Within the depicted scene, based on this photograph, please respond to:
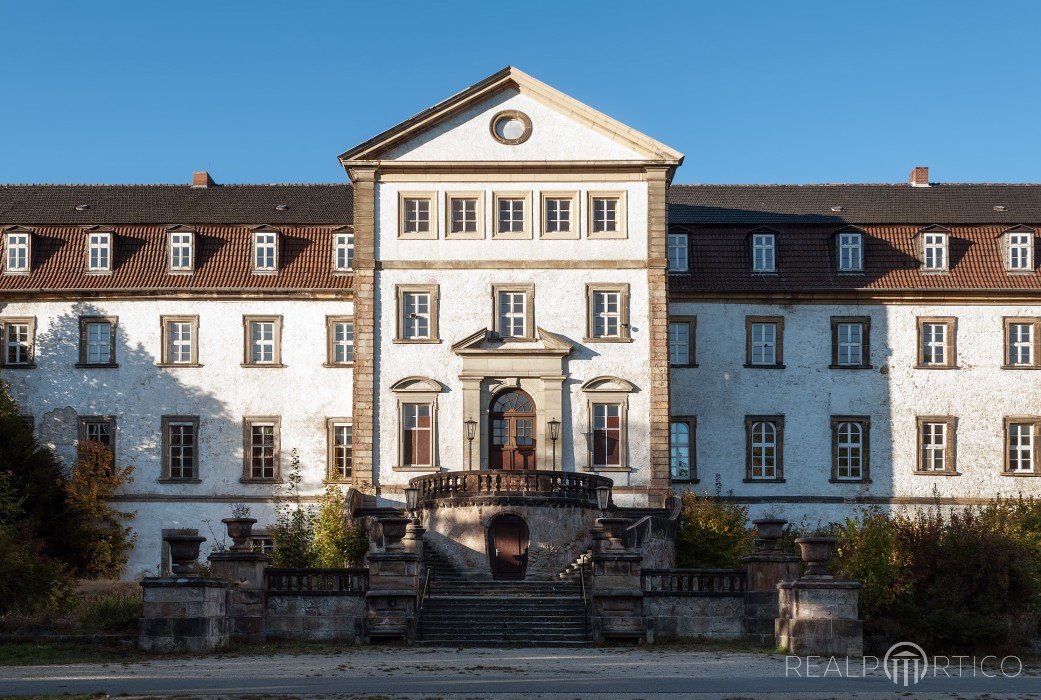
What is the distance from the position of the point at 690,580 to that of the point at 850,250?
1863 centimetres

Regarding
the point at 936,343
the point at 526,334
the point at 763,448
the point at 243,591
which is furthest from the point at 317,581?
the point at 936,343

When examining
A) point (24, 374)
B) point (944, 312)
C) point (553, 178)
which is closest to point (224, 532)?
point (24, 374)

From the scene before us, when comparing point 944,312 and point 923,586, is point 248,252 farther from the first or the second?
point 923,586

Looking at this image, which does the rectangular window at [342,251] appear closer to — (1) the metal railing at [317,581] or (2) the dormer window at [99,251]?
(2) the dormer window at [99,251]

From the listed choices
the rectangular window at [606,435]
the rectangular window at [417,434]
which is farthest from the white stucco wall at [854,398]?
the rectangular window at [417,434]

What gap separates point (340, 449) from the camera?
147 feet

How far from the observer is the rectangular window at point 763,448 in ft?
147

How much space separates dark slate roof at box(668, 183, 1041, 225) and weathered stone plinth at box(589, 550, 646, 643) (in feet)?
62.3

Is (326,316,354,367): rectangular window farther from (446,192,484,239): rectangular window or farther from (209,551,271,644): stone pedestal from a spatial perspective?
(209,551,271,644): stone pedestal

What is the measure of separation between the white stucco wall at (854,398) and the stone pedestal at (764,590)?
1461cm

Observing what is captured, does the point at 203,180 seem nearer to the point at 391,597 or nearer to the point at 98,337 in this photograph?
the point at 98,337

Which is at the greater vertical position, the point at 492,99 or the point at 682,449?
the point at 492,99

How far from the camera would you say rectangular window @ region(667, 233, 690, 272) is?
46.3m

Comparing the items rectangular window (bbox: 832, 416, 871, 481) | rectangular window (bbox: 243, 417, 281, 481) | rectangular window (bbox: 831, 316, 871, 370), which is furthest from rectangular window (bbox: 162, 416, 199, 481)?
rectangular window (bbox: 831, 316, 871, 370)
